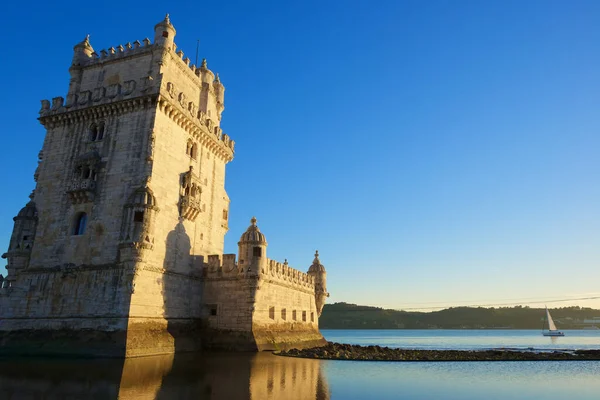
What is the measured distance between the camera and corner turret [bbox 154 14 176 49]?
108 feet

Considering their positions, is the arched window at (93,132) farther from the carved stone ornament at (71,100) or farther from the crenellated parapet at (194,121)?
the crenellated parapet at (194,121)

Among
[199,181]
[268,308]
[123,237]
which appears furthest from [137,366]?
[199,181]

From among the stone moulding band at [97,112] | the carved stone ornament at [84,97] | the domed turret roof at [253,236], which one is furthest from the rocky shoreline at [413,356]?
the carved stone ornament at [84,97]

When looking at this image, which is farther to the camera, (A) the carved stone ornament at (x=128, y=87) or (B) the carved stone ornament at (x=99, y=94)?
(B) the carved stone ornament at (x=99, y=94)

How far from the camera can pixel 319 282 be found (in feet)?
153

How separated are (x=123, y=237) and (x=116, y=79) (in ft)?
45.3

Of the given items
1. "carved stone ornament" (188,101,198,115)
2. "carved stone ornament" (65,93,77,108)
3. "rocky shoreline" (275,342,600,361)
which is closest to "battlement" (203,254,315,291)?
"rocky shoreline" (275,342,600,361)

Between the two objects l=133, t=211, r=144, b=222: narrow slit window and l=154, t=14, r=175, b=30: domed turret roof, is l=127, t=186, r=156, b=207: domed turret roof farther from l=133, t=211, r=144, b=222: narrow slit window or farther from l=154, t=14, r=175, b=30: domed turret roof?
l=154, t=14, r=175, b=30: domed turret roof

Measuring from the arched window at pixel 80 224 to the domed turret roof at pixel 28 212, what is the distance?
3816 millimetres

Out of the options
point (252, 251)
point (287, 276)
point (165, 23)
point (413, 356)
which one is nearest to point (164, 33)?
point (165, 23)

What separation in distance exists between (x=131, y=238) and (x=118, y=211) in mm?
2887

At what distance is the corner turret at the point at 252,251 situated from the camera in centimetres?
3188

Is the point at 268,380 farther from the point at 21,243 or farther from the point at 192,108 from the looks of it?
the point at 192,108

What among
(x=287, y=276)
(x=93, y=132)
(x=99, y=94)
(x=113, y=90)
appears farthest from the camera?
(x=287, y=276)
